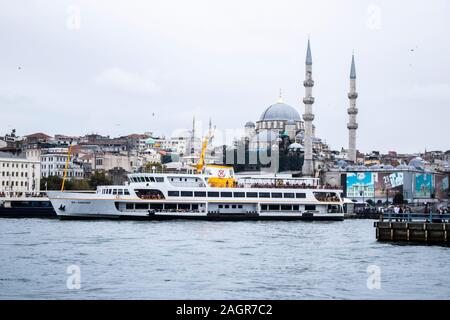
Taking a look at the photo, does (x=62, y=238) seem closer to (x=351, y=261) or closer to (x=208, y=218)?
(x=351, y=261)

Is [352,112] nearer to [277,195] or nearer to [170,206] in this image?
[277,195]

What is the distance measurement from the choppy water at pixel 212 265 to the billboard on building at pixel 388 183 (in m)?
66.2

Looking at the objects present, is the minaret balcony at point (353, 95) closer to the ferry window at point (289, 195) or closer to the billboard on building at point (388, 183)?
the billboard on building at point (388, 183)

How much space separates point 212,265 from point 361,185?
274 feet

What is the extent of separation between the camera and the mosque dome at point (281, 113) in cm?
14788

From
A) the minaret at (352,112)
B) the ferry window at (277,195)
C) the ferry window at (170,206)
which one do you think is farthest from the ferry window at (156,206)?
the minaret at (352,112)

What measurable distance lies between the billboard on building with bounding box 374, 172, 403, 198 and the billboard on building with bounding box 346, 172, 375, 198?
62 centimetres

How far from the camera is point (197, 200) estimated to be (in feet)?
202

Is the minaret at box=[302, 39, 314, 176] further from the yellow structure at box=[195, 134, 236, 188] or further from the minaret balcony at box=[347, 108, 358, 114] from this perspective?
the yellow structure at box=[195, 134, 236, 188]

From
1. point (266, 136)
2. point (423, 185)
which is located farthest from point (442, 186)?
point (266, 136)

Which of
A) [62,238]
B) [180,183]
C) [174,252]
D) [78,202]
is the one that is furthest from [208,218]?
[174,252]
